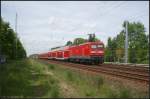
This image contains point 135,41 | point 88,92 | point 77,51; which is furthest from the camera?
point 135,41

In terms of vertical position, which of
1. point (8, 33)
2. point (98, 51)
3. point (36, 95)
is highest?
point (8, 33)

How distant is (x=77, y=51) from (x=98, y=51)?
254 inches

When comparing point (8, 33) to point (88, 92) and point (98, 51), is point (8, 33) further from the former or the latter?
point (88, 92)

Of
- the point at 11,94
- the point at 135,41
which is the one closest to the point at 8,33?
the point at 11,94

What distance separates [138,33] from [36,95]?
8477 centimetres

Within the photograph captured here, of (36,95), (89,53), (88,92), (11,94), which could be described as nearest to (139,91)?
(88,92)

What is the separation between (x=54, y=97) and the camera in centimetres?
1015

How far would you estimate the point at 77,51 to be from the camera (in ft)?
121

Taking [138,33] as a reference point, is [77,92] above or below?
below

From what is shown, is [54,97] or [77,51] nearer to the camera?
[54,97]

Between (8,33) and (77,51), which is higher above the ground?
(8,33)

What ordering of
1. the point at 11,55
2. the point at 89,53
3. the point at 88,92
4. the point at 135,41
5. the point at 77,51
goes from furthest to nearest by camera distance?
the point at 135,41
the point at 11,55
the point at 77,51
the point at 89,53
the point at 88,92

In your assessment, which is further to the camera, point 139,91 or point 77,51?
point 77,51

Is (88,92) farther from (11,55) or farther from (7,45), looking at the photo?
(11,55)
